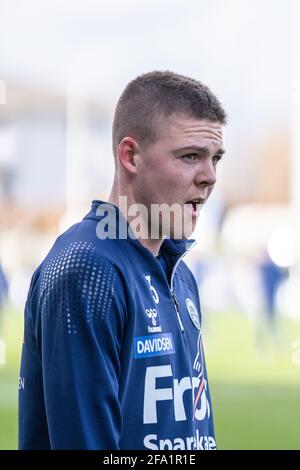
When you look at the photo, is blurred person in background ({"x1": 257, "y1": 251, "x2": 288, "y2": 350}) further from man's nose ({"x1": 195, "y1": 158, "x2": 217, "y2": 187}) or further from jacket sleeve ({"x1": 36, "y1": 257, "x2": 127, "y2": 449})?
jacket sleeve ({"x1": 36, "y1": 257, "x2": 127, "y2": 449})

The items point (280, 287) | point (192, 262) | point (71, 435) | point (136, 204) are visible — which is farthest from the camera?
point (192, 262)

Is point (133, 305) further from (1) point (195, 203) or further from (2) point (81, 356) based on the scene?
(1) point (195, 203)

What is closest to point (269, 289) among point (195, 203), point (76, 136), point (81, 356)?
point (195, 203)

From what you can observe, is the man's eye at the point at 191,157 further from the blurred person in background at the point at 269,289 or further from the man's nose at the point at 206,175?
the blurred person in background at the point at 269,289

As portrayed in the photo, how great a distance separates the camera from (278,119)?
117 feet

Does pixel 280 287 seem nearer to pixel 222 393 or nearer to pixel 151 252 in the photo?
pixel 222 393

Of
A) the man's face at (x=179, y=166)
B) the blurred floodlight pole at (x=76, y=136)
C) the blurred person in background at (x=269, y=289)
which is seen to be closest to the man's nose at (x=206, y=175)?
the man's face at (x=179, y=166)

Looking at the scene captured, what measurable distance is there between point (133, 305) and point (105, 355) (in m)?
0.15

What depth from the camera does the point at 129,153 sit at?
7.63 ft

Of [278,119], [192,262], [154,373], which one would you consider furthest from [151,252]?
[278,119]

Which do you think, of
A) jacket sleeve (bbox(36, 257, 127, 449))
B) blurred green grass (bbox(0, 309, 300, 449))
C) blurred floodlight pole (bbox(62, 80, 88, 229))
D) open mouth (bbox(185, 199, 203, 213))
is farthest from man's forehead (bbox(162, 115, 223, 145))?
blurred floodlight pole (bbox(62, 80, 88, 229))

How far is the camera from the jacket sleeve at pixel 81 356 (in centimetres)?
199

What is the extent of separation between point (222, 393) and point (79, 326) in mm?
7796

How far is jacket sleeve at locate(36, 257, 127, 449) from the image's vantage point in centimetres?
199
